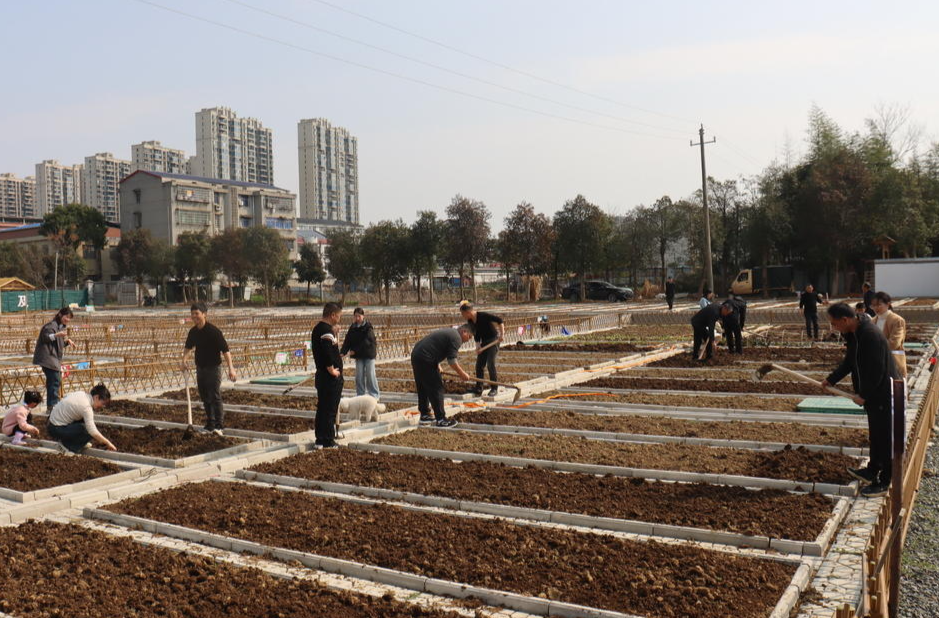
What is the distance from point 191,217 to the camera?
243ft

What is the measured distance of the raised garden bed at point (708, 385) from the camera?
11938 millimetres

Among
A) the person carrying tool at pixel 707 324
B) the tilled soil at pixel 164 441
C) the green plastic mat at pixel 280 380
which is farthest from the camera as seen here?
the person carrying tool at pixel 707 324

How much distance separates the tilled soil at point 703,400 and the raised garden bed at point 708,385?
0.56 metres

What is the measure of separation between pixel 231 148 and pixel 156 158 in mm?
16099

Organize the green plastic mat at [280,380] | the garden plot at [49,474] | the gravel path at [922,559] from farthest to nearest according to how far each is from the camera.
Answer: the green plastic mat at [280,380]
the garden plot at [49,474]
the gravel path at [922,559]

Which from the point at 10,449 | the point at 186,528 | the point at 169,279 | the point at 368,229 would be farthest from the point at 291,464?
the point at 169,279

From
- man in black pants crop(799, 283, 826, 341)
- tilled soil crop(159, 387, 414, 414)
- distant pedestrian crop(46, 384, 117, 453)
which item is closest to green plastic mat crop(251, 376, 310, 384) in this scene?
tilled soil crop(159, 387, 414, 414)

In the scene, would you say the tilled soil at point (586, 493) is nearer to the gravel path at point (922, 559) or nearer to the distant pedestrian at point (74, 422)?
the gravel path at point (922, 559)

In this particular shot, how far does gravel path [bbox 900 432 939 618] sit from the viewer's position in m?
4.72

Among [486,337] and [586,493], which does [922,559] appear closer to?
[586,493]

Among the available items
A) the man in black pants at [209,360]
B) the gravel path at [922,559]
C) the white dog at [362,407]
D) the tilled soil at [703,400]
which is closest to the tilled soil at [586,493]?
the gravel path at [922,559]

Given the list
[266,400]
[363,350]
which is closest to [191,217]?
[266,400]

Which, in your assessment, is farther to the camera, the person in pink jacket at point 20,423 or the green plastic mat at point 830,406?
the green plastic mat at point 830,406

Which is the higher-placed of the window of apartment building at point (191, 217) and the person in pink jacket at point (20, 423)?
the window of apartment building at point (191, 217)
